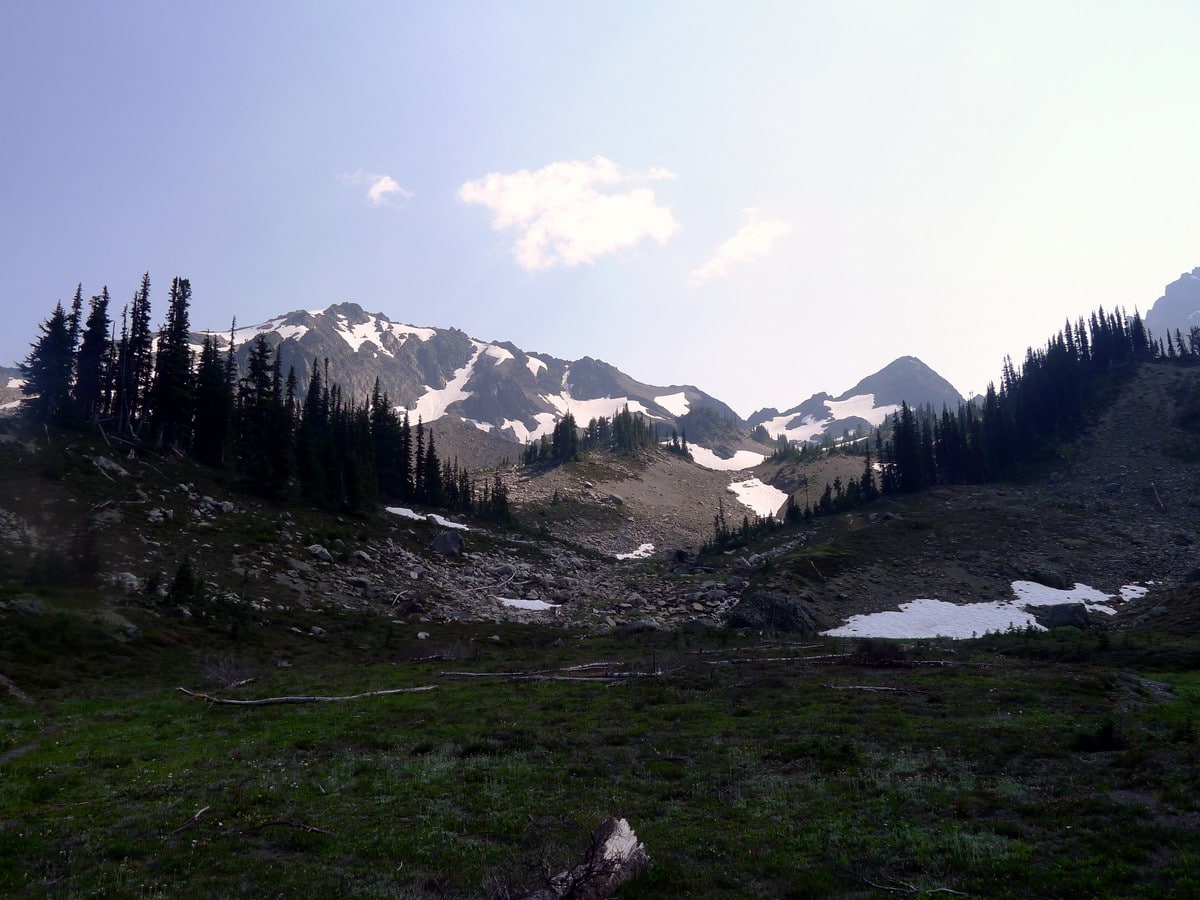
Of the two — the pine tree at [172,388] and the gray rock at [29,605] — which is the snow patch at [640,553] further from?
the gray rock at [29,605]

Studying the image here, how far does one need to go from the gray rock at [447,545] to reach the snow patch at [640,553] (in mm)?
42392

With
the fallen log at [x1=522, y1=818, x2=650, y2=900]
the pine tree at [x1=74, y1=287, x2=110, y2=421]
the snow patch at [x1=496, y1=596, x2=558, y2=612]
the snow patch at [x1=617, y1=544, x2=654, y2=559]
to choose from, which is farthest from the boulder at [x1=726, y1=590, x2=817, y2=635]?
the pine tree at [x1=74, y1=287, x2=110, y2=421]

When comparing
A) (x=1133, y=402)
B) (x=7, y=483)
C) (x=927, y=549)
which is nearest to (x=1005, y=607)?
(x=927, y=549)

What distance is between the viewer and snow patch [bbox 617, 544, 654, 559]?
102625 millimetres

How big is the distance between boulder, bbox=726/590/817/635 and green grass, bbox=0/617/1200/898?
17.7m

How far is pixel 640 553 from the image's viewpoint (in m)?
109

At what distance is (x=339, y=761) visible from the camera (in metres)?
16.2

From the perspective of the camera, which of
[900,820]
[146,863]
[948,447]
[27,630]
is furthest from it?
[948,447]

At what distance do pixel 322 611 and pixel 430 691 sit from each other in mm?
17189

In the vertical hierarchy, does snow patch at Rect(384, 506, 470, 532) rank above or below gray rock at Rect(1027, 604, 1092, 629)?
above

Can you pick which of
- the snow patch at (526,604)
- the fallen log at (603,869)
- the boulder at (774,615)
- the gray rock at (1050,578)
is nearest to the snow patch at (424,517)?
the snow patch at (526,604)

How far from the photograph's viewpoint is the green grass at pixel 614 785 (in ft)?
32.2

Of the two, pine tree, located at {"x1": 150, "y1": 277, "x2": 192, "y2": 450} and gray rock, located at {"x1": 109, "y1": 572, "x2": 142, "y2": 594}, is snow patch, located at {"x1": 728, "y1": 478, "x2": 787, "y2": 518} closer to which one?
pine tree, located at {"x1": 150, "y1": 277, "x2": 192, "y2": 450}

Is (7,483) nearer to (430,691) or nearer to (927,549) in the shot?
(430,691)
